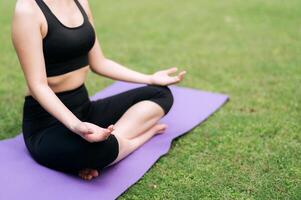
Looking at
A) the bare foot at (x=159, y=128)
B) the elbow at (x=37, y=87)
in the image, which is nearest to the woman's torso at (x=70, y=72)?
the elbow at (x=37, y=87)

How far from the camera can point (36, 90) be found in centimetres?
265

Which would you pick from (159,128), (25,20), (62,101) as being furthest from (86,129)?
(159,128)

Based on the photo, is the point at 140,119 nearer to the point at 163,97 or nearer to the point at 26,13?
the point at 163,97

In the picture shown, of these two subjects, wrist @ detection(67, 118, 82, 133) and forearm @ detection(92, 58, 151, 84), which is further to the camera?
forearm @ detection(92, 58, 151, 84)

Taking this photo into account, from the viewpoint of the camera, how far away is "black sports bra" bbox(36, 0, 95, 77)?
2.71m

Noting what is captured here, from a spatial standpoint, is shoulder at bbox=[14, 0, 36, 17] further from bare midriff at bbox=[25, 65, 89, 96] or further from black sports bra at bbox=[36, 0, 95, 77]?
A: bare midriff at bbox=[25, 65, 89, 96]

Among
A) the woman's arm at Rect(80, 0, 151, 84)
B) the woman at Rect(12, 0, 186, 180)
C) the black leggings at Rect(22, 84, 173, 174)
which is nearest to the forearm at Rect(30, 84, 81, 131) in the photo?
the woman at Rect(12, 0, 186, 180)

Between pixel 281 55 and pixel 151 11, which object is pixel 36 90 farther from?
pixel 151 11

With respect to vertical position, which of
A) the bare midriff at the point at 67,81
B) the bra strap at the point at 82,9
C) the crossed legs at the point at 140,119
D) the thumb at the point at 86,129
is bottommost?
the crossed legs at the point at 140,119

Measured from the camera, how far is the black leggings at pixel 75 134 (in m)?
2.66

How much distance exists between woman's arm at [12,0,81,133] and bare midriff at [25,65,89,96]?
0.18m

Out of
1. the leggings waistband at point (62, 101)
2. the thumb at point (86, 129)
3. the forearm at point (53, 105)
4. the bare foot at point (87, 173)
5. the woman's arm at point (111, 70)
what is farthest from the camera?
the woman's arm at point (111, 70)

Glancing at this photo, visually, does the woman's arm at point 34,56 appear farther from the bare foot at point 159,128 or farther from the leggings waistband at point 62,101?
the bare foot at point 159,128

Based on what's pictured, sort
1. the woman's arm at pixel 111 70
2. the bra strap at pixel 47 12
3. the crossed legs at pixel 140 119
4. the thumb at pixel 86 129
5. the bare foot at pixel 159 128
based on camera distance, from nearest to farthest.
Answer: the thumb at pixel 86 129 < the bra strap at pixel 47 12 < the crossed legs at pixel 140 119 < the woman's arm at pixel 111 70 < the bare foot at pixel 159 128
